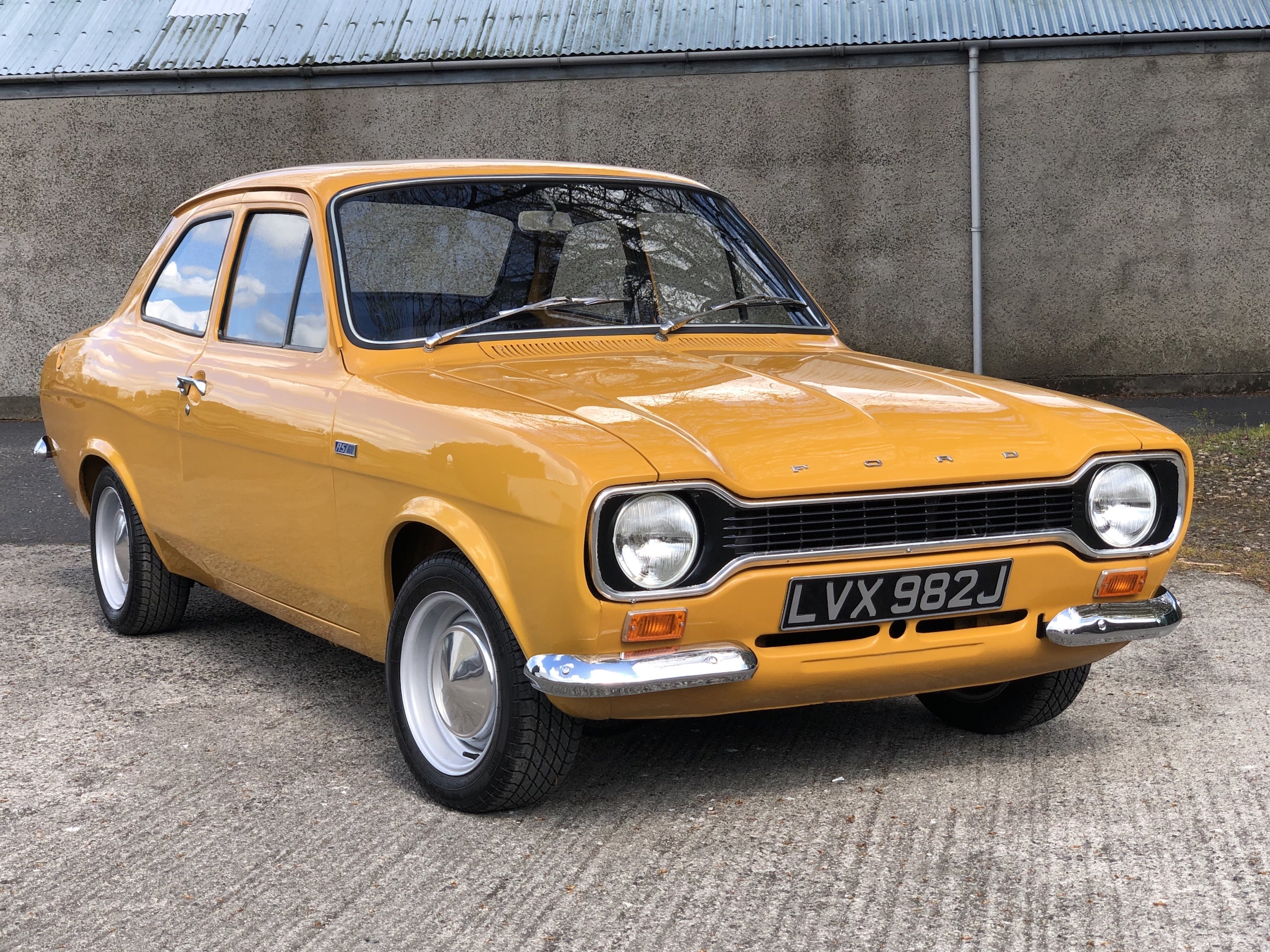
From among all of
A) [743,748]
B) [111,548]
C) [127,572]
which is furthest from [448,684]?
[111,548]

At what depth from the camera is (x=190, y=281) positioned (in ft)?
16.8

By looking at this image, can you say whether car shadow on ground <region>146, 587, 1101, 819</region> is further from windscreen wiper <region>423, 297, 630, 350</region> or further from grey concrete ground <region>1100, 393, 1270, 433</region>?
grey concrete ground <region>1100, 393, 1270, 433</region>

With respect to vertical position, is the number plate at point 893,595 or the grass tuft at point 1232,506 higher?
the number plate at point 893,595

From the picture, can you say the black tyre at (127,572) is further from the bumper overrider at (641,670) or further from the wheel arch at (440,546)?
the bumper overrider at (641,670)

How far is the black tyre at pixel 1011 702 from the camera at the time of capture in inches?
158

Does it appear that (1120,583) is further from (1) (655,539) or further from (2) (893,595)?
(1) (655,539)

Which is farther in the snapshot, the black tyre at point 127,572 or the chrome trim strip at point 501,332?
the black tyre at point 127,572

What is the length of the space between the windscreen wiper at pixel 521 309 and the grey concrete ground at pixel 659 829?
3.93 ft

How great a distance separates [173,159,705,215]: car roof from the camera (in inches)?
173

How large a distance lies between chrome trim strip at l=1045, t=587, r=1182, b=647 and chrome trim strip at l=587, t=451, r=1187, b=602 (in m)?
0.14

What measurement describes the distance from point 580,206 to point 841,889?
247 centimetres

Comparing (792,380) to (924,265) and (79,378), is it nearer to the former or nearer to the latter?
(79,378)

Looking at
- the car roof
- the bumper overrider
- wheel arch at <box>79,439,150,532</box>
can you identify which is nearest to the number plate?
the bumper overrider

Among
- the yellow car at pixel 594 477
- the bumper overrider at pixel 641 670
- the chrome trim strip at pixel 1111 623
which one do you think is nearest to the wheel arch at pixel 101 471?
the yellow car at pixel 594 477
